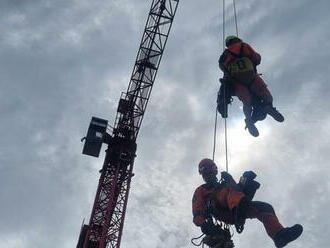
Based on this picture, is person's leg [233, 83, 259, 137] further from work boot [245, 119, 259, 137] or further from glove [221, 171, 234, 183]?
glove [221, 171, 234, 183]

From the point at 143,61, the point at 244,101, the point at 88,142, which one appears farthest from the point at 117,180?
the point at 244,101

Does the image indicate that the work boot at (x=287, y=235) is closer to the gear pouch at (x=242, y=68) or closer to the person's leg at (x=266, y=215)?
the person's leg at (x=266, y=215)

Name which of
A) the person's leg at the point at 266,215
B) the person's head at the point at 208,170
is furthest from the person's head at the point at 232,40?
the person's leg at the point at 266,215

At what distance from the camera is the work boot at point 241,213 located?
8.23 m

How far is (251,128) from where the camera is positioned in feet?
32.7

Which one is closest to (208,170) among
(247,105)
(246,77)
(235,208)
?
(235,208)

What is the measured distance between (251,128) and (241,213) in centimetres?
223

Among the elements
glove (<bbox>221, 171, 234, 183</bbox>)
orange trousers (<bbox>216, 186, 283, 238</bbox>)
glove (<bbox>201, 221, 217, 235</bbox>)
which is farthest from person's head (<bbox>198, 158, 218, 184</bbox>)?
glove (<bbox>201, 221, 217, 235</bbox>)

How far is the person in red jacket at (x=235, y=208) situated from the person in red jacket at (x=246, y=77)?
1.70m

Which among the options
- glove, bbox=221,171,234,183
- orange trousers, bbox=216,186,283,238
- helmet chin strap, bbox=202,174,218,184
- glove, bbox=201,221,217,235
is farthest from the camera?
helmet chin strap, bbox=202,174,218,184

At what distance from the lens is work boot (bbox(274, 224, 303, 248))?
8039 mm

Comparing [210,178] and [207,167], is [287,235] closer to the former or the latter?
[210,178]

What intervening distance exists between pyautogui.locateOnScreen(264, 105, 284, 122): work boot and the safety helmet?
5.24 ft

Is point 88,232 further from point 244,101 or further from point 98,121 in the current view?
point 244,101
